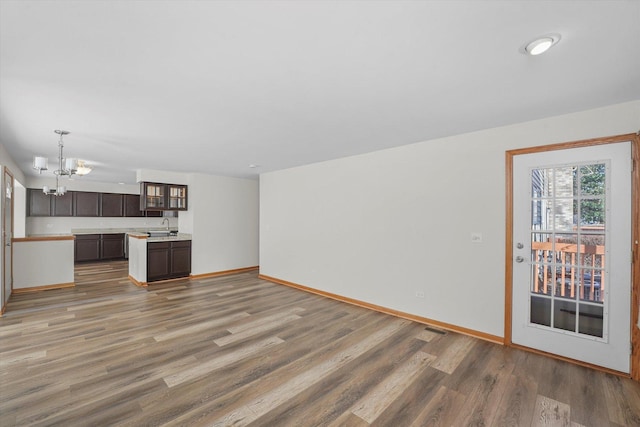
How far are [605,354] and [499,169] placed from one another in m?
2.00

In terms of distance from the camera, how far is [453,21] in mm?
1483

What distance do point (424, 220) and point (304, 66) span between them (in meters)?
2.65

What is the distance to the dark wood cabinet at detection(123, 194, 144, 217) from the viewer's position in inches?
355

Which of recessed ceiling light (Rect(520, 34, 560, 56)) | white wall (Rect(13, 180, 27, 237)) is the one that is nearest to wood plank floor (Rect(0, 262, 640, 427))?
recessed ceiling light (Rect(520, 34, 560, 56))

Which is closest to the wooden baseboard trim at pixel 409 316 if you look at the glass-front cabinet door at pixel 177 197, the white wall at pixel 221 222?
the white wall at pixel 221 222

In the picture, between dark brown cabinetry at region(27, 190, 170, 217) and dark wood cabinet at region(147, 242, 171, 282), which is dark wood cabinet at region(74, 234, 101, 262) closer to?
dark brown cabinetry at region(27, 190, 170, 217)

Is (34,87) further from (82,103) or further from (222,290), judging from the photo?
(222,290)

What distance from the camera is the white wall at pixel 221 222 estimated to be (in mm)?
6516

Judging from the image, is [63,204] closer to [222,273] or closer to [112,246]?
[112,246]

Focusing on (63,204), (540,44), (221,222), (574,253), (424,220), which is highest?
(540,44)

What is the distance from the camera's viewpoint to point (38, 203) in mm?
7613

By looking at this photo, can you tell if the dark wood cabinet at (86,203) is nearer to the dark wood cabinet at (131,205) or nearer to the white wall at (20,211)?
the dark wood cabinet at (131,205)

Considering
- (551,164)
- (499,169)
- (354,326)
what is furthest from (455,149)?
(354,326)

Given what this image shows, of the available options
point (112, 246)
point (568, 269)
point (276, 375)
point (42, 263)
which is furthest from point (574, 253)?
point (112, 246)
